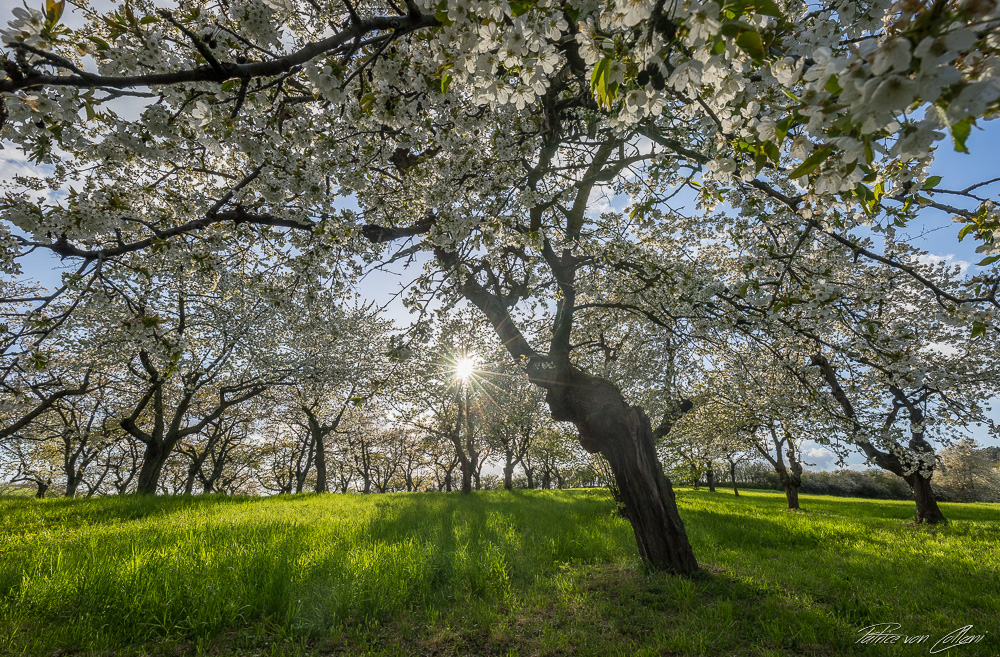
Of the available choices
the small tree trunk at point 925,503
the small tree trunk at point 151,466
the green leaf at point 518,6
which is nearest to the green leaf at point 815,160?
the green leaf at point 518,6

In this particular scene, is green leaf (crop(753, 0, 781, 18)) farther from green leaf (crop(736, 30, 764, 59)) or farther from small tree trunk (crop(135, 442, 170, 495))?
small tree trunk (crop(135, 442, 170, 495))

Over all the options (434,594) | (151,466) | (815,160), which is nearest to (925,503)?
(434,594)

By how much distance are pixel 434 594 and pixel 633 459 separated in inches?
129

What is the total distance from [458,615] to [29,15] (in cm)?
569

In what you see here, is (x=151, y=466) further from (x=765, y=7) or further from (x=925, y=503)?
(x=925, y=503)

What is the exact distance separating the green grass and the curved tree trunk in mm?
401

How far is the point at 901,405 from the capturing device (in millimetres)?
11086

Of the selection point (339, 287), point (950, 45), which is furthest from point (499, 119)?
point (950, 45)

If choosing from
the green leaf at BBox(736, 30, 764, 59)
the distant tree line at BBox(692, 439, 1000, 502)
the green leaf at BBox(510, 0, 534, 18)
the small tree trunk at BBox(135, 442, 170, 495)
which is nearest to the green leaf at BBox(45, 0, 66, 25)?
the green leaf at BBox(510, 0, 534, 18)

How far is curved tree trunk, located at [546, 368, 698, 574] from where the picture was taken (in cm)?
533

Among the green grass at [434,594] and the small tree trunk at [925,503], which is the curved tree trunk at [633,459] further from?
the small tree trunk at [925,503]

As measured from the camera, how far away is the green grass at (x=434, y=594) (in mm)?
3281

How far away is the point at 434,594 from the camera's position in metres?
4.28

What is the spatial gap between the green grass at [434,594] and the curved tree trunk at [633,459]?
0.40 m
